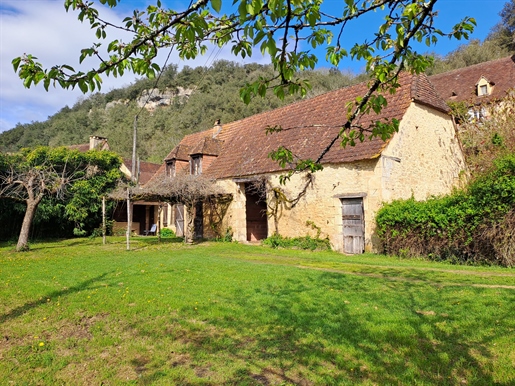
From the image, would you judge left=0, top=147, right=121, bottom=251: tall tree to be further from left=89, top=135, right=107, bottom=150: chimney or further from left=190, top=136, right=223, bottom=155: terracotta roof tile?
left=89, top=135, right=107, bottom=150: chimney

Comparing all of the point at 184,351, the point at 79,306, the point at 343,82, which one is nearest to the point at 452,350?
the point at 184,351

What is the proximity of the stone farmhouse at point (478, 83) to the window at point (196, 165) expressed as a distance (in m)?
15.2

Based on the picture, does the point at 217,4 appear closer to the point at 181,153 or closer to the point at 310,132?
the point at 310,132

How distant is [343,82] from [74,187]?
35.0 meters

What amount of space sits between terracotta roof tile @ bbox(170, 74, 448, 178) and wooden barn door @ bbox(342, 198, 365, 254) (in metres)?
1.72

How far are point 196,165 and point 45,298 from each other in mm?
15334

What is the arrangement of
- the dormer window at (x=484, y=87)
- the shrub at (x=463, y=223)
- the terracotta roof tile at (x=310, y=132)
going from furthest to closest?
the dormer window at (x=484, y=87) < the terracotta roof tile at (x=310, y=132) < the shrub at (x=463, y=223)

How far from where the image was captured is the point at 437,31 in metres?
2.87

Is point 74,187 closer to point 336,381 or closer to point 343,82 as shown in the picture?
point 336,381

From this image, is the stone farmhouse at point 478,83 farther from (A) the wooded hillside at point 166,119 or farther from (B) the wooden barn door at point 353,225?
(A) the wooded hillside at point 166,119

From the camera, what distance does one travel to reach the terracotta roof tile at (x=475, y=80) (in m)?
21.3

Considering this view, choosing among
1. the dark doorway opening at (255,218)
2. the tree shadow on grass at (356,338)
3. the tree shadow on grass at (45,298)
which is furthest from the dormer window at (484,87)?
the tree shadow on grass at (45,298)

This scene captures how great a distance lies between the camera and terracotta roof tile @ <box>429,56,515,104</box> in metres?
21.3

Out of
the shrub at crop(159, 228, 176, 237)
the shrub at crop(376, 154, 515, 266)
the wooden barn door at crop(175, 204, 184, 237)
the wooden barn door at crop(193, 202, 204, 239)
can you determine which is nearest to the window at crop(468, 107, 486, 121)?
the shrub at crop(376, 154, 515, 266)
